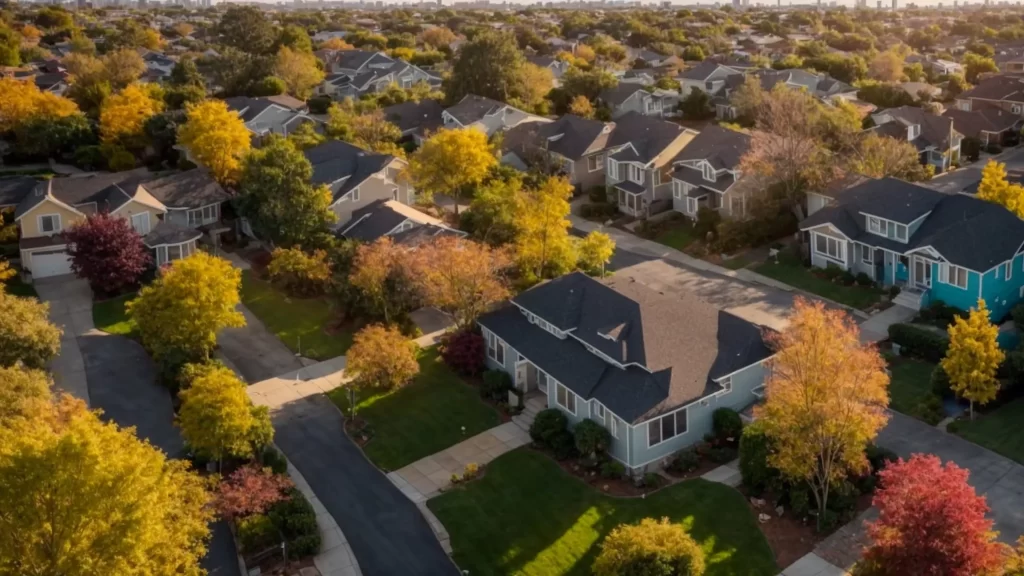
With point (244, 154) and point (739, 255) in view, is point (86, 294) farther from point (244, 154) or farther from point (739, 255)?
point (739, 255)

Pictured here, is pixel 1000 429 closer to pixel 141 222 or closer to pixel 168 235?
pixel 168 235

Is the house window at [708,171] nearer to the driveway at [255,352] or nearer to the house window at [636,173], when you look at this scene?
the house window at [636,173]

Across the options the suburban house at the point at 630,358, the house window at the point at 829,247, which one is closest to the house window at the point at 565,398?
the suburban house at the point at 630,358

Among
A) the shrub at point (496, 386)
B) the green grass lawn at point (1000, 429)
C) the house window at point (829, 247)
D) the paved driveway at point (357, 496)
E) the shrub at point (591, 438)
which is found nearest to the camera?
the paved driveway at point (357, 496)

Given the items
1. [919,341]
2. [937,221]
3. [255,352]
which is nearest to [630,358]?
[919,341]

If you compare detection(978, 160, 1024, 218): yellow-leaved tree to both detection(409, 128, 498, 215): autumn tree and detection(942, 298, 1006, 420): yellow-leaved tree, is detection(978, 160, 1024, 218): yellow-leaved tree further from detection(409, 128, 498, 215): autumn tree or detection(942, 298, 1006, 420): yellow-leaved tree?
detection(409, 128, 498, 215): autumn tree

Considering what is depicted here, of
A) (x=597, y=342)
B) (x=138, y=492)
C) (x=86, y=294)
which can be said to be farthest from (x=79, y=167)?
(x=138, y=492)

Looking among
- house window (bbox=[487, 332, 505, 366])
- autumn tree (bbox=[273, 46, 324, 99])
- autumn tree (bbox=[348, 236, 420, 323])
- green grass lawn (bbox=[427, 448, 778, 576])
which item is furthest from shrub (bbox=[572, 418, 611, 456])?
autumn tree (bbox=[273, 46, 324, 99])
